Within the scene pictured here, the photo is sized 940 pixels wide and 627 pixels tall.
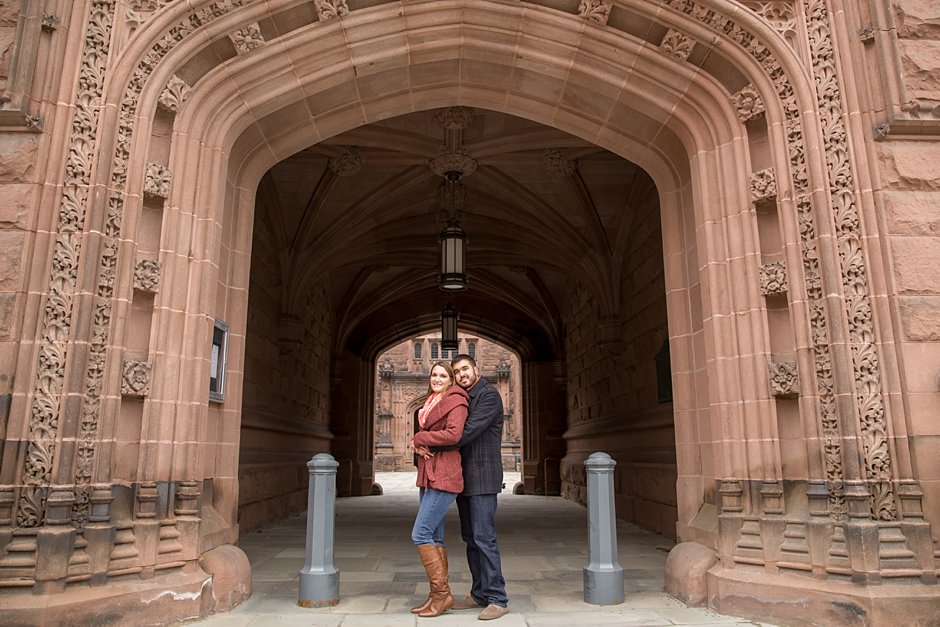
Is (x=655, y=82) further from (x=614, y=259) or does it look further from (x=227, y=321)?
(x=614, y=259)

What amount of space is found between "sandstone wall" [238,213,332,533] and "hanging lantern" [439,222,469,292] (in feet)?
8.85

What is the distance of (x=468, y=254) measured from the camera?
45.7 ft

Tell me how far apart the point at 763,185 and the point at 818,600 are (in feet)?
8.69

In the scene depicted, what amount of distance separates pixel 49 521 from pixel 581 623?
3057 mm

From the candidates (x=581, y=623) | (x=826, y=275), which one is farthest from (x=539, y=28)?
(x=581, y=623)

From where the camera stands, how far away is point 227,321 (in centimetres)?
535

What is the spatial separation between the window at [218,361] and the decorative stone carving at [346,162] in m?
4.83

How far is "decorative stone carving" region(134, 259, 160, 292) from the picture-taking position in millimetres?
4422

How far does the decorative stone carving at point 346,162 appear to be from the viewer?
9484mm

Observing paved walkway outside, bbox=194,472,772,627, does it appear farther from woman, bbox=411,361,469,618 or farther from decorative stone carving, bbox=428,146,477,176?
decorative stone carving, bbox=428,146,477,176

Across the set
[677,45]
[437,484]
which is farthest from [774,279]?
[437,484]

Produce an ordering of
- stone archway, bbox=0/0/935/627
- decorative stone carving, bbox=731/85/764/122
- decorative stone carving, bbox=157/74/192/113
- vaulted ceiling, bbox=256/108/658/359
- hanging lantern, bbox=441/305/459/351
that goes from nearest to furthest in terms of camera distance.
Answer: stone archway, bbox=0/0/935/627 → decorative stone carving, bbox=157/74/192/113 → decorative stone carving, bbox=731/85/764/122 → vaulted ceiling, bbox=256/108/658/359 → hanging lantern, bbox=441/305/459/351

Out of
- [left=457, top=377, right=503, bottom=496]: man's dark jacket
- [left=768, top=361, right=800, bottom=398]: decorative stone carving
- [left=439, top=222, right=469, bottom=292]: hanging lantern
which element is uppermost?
[left=439, top=222, right=469, bottom=292]: hanging lantern

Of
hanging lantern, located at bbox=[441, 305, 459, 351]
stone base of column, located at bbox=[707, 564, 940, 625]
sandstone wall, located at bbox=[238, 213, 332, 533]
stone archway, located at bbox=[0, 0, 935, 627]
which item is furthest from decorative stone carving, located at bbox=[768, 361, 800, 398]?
hanging lantern, located at bbox=[441, 305, 459, 351]
